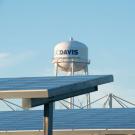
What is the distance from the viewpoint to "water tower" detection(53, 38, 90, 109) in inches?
2077

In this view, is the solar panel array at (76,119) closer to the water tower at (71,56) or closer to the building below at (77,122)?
the building below at (77,122)

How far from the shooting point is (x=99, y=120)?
28.2 m

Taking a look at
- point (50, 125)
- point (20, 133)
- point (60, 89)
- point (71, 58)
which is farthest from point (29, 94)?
point (71, 58)

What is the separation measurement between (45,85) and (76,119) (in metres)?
11.9

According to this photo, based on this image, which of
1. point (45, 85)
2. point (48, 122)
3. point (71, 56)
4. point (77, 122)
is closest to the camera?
point (45, 85)

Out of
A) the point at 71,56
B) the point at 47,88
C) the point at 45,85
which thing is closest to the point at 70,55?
the point at 71,56

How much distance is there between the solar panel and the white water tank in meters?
32.4

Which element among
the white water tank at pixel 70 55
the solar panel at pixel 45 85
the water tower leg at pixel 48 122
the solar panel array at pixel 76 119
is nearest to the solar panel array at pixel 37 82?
the solar panel at pixel 45 85

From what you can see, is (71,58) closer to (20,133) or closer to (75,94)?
(20,133)

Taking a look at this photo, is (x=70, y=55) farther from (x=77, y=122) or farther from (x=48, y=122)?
(x=48, y=122)

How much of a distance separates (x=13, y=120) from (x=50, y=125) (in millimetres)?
12345

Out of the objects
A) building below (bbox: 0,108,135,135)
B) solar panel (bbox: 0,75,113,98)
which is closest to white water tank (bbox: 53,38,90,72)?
building below (bbox: 0,108,135,135)

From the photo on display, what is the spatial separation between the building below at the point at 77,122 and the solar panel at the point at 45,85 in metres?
6.50

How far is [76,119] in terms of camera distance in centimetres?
2894
